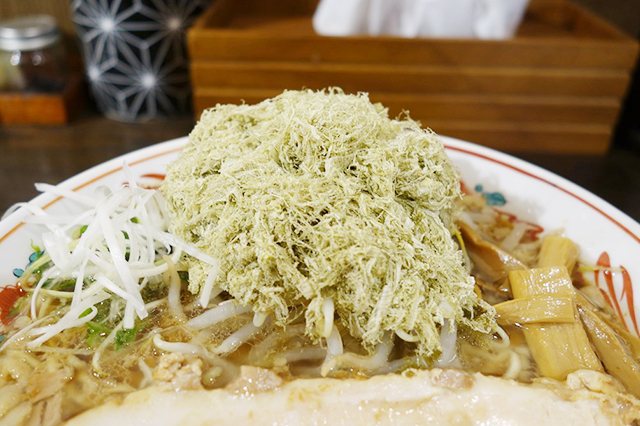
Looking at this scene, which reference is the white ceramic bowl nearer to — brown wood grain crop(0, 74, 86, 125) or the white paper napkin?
the white paper napkin

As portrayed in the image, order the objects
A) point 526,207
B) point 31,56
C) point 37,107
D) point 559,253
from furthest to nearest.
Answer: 1. point 37,107
2. point 31,56
3. point 526,207
4. point 559,253

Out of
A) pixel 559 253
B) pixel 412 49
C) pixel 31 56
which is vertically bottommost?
pixel 559 253

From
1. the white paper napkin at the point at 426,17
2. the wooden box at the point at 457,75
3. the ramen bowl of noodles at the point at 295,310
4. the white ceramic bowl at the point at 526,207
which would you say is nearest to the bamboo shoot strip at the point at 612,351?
the ramen bowl of noodles at the point at 295,310

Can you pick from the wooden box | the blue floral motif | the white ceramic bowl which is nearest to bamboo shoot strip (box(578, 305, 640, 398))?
the white ceramic bowl

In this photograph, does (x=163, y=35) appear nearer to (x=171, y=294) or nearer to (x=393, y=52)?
(x=393, y=52)

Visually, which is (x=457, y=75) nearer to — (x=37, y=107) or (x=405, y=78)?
(x=405, y=78)

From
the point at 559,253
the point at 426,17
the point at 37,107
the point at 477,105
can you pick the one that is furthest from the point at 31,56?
the point at 559,253

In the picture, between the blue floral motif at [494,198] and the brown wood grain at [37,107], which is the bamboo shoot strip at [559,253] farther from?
the brown wood grain at [37,107]
